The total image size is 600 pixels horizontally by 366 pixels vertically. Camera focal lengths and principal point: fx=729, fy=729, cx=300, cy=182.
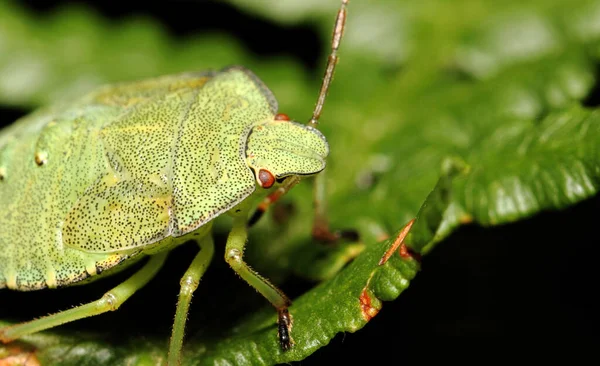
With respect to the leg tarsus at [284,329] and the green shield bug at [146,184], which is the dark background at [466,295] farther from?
the leg tarsus at [284,329]

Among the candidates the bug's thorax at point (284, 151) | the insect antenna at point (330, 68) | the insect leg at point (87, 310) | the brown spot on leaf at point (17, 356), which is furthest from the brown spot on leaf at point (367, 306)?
the brown spot on leaf at point (17, 356)

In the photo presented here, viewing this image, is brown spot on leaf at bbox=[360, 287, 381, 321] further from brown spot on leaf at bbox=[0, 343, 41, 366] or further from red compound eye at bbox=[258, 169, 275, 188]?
brown spot on leaf at bbox=[0, 343, 41, 366]

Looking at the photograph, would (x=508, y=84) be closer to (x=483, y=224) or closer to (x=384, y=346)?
(x=483, y=224)

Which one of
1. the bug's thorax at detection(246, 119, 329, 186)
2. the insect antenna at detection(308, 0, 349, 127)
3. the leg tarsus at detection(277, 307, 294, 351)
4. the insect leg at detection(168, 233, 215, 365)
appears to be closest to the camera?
the leg tarsus at detection(277, 307, 294, 351)

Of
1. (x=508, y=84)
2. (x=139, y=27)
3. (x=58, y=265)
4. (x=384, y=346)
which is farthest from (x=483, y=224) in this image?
(x=139, y=27)

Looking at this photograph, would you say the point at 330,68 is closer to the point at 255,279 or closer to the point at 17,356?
the point at 255,279

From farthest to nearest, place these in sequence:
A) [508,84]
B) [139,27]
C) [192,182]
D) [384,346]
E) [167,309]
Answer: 1. [139,27]
2. [508,84]
3. [384,346]
4. [167,309]
5. [192,182]

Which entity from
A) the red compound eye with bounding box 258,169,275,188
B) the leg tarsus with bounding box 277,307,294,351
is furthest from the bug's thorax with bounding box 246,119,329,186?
the leg tarsus with bounding box 277,307,294,351
